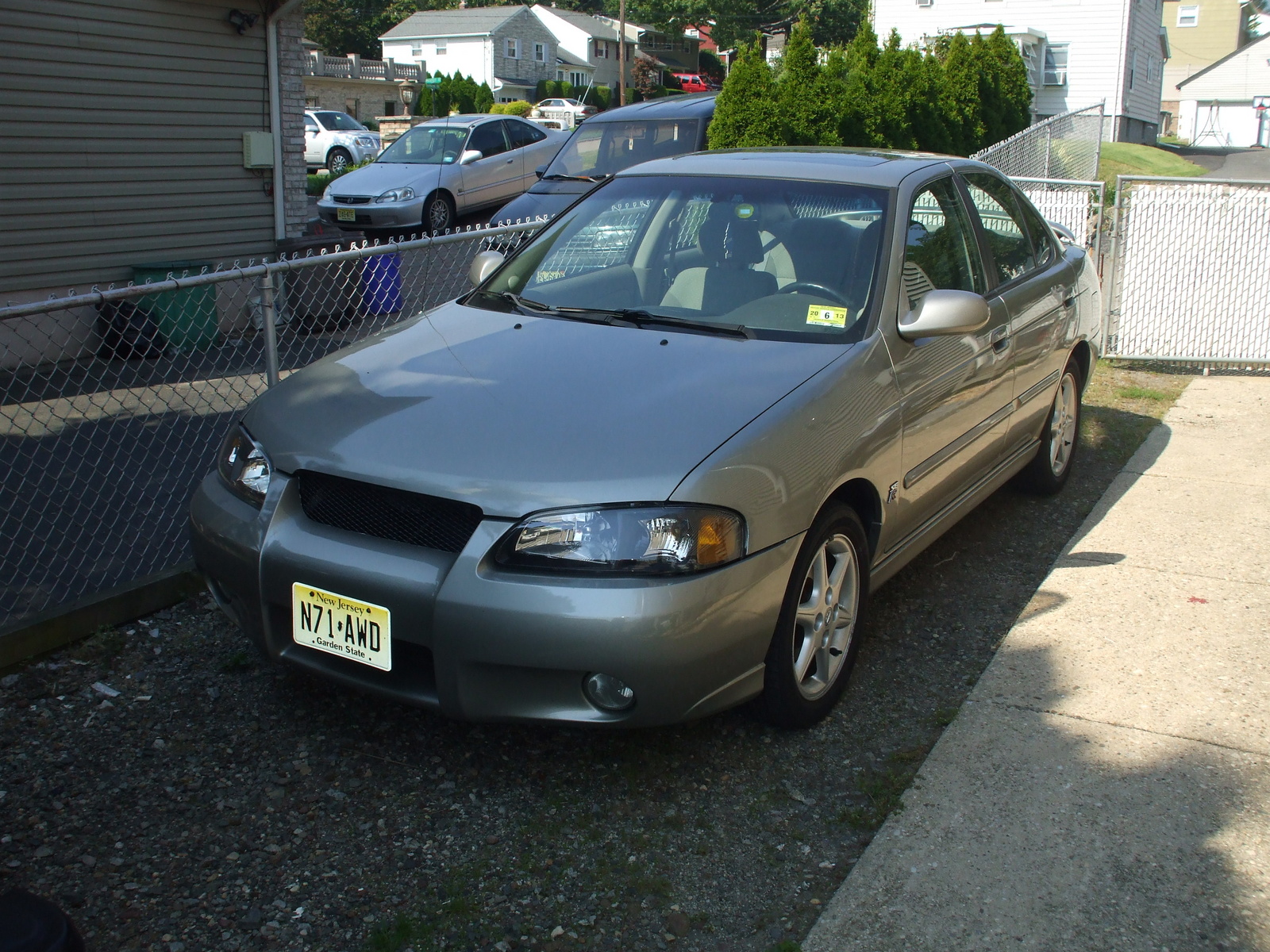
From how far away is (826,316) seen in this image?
387cm

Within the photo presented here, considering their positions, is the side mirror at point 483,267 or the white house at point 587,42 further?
the white house at point 587,42

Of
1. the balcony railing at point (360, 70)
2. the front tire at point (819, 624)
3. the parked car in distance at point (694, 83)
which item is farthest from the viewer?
the parked car in distance at point (694, 83)

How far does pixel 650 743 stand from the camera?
3.50 metres

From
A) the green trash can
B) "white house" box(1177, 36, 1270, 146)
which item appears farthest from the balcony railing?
the green trash can

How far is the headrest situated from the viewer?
163 inches

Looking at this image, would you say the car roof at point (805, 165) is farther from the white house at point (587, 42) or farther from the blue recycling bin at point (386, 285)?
the white house at point (587, 42)

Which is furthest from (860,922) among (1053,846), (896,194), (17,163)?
(17,163)

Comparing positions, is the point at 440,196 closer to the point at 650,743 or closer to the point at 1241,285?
the point at 1241,285

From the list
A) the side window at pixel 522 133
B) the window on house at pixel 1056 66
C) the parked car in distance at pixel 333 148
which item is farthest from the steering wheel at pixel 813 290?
the window on house at pixel 1056 66

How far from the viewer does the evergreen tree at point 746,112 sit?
1191cm

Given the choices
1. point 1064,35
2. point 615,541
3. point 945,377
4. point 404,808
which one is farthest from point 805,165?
point 1064,35

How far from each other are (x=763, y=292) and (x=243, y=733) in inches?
87.8

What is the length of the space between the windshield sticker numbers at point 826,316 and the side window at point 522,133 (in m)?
14.8

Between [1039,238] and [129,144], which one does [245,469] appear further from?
[129,144]
